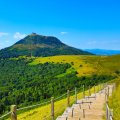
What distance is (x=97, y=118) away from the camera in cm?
2297

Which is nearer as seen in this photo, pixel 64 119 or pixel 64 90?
pixel 64 119

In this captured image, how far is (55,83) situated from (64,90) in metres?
24.8

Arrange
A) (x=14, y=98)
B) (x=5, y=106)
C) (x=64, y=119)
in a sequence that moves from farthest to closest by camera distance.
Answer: (x=14, y=98) → (x=5, y=106) → (x=64, y=119)

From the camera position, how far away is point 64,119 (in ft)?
73.0

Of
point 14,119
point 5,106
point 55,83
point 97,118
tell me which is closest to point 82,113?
point 97,118

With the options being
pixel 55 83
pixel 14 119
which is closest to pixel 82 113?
pixel 14 119

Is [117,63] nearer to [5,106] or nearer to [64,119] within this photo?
[5,106]

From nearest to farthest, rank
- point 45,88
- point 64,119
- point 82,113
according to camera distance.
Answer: point 64,119 → point 82,113 → point 45,88

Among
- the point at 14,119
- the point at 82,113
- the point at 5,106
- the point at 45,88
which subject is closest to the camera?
the point at 14,119

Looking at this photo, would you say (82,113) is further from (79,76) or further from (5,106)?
(79,76)

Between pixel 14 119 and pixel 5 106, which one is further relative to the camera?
pixel 5 106

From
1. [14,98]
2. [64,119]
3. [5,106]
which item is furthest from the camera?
[14,98]

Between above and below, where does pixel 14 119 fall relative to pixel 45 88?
above

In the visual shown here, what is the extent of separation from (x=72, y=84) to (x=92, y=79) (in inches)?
480
